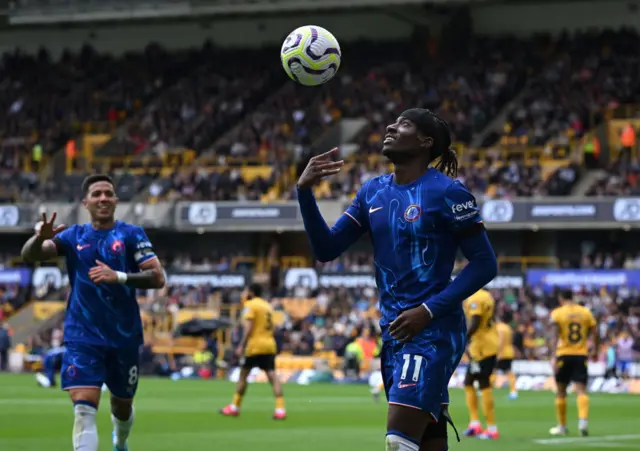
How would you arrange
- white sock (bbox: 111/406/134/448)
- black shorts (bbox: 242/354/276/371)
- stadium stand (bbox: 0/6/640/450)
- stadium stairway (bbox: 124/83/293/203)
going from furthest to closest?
stadium stairway (bbox: 124/83/293/203) → stadium stand (bbox: 0/6/640/450) → black shorts (bbox: 242/354/276/371) → white sock (bbox: 111/406/134/448)

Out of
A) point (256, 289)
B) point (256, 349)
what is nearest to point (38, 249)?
point (256, 289)

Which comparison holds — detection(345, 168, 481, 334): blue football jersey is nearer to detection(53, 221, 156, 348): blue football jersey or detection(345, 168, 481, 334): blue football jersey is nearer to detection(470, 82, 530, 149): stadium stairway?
detection(53, 221, 156, 348): blue football jersey

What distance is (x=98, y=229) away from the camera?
10.8 m

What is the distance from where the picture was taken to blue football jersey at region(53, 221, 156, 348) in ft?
34.3

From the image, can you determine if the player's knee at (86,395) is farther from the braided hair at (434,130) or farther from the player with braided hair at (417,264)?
the braided hair at (434,130)

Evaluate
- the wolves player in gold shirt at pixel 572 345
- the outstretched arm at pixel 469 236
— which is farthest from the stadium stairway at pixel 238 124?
the outstretched arm at pixel 469 236

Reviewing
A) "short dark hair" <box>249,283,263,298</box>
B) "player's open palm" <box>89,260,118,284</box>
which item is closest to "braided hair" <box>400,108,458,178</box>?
"player's open palm" <box>89,260,118,284</box>

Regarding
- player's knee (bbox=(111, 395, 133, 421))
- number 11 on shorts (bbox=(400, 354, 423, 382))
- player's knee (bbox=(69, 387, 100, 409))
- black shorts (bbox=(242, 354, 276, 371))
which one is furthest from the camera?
black shorts (bbox=(242, 354, 276, 371))

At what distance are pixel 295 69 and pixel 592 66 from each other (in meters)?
40.7

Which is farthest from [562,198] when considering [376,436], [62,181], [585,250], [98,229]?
[98,229]

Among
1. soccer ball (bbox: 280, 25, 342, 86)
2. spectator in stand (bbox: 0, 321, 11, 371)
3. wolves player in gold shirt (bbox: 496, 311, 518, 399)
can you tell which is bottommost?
spectator in stand (bbox: 0, 321, 11, 371)

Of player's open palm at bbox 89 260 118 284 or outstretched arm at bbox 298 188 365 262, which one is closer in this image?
outstretched arm at bbox 298 188 365 262

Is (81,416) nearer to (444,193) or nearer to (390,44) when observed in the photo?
(444,193)

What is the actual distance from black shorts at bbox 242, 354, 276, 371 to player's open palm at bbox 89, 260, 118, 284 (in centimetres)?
1115
